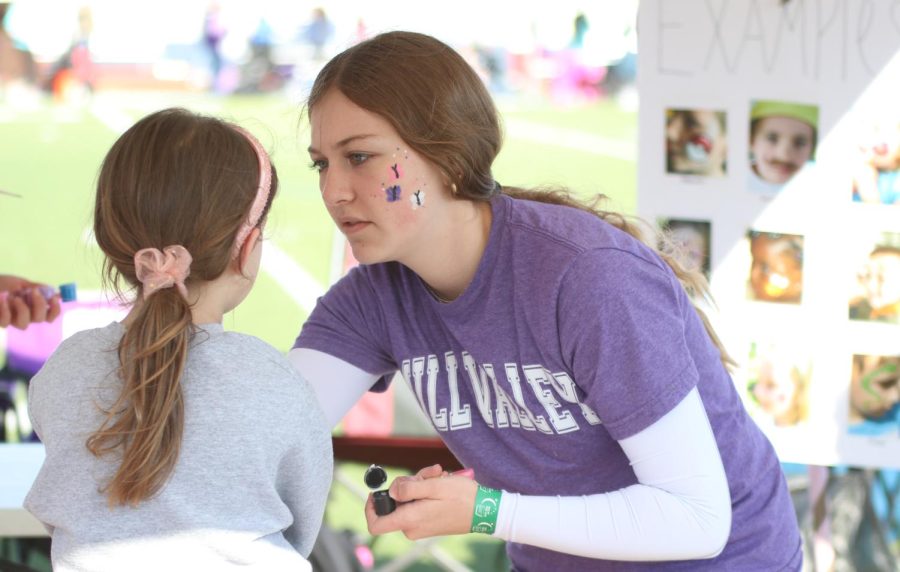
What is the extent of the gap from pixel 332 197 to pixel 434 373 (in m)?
0.30

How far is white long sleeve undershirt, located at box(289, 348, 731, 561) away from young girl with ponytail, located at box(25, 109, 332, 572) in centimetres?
28

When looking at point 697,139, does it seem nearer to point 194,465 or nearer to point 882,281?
point 882,281

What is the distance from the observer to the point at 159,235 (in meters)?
1.36

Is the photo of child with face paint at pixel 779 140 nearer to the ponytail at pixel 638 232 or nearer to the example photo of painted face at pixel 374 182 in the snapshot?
the ponytail at pixel 638 232

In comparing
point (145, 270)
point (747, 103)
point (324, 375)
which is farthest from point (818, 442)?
point (145, 270)

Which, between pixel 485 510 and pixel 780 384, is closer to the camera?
pixel 485 510

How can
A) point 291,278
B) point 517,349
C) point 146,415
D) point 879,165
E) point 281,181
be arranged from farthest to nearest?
1. point 281,181
2. point 291,278
3. point 879,165
4. point 517,349
5. point 146,415

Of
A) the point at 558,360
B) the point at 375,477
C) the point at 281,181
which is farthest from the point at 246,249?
the point at 281,181

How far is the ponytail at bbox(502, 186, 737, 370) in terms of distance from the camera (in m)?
1.74

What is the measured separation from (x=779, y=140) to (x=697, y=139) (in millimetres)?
168

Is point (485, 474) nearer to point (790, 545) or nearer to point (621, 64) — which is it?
point (790, 545)

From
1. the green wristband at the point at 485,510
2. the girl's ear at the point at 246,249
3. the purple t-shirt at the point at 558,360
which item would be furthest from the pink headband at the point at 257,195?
the green wristband at the point at 485,510

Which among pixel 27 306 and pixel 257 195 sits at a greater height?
pixel 257 195

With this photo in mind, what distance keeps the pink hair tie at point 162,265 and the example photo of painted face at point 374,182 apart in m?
0.31
